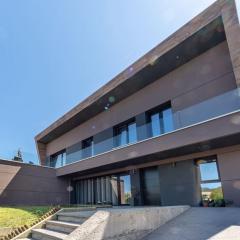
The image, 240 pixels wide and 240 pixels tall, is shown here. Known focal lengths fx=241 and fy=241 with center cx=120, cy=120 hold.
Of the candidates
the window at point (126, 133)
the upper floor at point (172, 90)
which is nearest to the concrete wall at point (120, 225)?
the upper floor at point (172, 90)

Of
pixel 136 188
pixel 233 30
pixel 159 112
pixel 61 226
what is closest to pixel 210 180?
pixel 136 188

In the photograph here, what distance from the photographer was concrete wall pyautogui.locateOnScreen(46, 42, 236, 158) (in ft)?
36.4

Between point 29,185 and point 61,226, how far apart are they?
36.2 ft

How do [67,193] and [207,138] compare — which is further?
[67,193]

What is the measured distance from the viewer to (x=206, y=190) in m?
10.9

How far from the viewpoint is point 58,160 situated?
20.5 metres

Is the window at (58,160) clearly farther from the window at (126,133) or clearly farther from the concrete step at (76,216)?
the concrete step at (76,216)

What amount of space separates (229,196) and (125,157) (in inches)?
205

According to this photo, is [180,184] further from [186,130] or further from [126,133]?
[126,133]

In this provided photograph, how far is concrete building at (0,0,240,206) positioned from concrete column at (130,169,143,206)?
0.18ft

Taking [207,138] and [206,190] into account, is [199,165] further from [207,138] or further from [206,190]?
[207,138]

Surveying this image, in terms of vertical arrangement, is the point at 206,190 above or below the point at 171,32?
below

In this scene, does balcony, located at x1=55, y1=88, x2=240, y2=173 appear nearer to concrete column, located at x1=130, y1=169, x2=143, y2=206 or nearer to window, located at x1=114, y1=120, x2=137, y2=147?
window, located at x1=114, y1=120, x2=137, y2=147

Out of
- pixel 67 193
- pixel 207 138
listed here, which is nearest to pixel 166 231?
pixel 207 138
